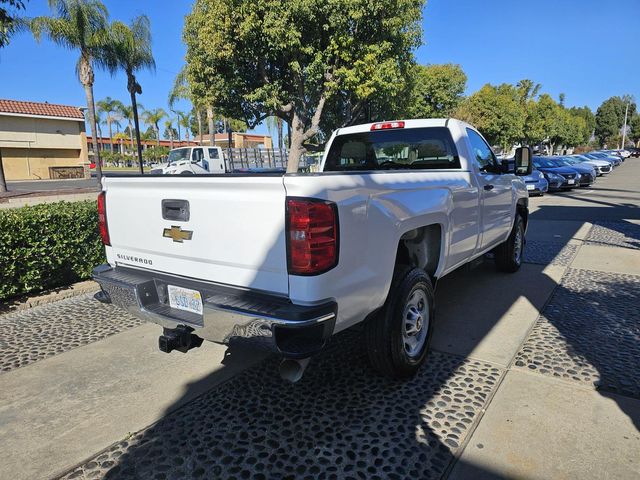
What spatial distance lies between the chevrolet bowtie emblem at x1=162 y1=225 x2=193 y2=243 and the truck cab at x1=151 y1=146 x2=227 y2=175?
67.5ft

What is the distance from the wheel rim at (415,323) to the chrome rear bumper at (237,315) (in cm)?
103

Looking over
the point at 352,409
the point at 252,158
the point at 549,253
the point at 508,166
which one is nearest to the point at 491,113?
the point at 252,158

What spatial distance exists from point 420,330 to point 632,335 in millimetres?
2096

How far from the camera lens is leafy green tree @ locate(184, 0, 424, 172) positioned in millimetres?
14078

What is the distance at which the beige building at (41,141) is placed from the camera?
122 feet

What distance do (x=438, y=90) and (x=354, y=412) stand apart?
3143 centimetres

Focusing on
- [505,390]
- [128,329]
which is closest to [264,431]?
[505,390]

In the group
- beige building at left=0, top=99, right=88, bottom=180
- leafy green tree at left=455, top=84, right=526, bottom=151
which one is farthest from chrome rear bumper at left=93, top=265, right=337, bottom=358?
beige building at left=0, top=99, right=88, bottom=180

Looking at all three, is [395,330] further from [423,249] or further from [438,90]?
[438,90]

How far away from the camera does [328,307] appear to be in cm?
237

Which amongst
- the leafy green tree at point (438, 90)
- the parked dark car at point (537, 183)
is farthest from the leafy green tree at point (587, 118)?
the parked dark car at point (537, 183)

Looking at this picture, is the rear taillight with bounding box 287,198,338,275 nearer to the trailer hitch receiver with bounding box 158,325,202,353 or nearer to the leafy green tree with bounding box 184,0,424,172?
the trailer hitch receiver with bounding box 158,325,202,353

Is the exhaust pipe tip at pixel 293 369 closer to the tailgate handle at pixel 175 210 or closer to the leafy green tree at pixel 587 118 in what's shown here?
the tailgate handle at pixel 175 210

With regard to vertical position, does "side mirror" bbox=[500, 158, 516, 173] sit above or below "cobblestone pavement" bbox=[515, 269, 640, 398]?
above
